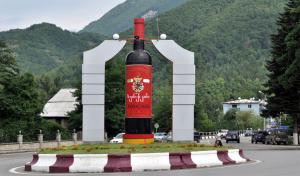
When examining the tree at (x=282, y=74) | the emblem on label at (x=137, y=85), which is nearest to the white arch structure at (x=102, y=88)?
the emblem on label at (x=137, y=85)

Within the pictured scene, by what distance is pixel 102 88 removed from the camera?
106 feet

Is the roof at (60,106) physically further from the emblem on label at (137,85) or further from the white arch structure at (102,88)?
the emblem on label at (137,85)

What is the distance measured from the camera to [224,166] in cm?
2227

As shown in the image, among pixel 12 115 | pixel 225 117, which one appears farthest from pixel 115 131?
pixel 225 117

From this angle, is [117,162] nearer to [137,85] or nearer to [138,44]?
[137,85]

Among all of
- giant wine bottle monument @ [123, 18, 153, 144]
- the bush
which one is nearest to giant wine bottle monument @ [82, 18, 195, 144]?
giant wine bottle monument @ [123, 18, 153, 144]

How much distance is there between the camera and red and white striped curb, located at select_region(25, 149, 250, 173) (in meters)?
20.6

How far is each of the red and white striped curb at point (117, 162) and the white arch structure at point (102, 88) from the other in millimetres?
9522

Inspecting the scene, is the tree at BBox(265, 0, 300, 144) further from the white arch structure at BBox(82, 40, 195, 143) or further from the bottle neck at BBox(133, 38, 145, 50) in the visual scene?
the bottle neck at BBox(133, 38, 145, 50)

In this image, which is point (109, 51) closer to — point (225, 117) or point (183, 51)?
point (183, 51)

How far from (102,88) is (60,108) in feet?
213

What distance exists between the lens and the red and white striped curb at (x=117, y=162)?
20609mm

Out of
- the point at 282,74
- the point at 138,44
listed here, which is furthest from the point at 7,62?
the point at 138,44

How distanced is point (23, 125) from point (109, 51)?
32.3m
